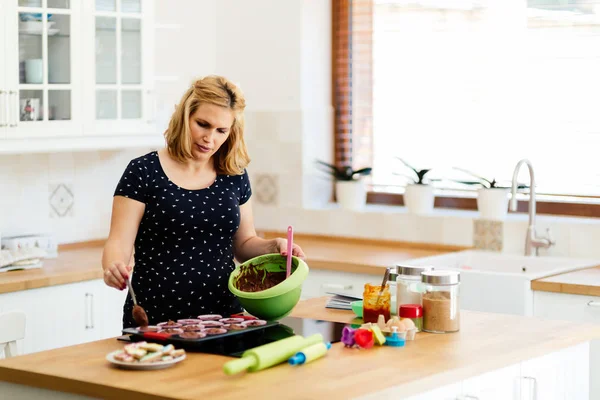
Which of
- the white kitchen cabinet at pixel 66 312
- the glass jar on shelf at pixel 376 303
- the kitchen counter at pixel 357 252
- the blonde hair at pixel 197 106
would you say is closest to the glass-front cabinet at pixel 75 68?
the white kitchen cabinet at pixel 66 312

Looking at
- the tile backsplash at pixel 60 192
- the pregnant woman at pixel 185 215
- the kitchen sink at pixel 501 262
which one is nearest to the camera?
the pregnant woman at pixel 185 215

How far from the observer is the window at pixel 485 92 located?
4.52 m

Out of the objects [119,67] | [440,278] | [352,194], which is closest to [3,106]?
[119,67]

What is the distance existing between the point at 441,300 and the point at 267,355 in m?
0.62

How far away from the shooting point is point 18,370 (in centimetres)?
232

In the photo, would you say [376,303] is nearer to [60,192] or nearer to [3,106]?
[3,106]

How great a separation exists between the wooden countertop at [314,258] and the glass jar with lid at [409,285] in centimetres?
140

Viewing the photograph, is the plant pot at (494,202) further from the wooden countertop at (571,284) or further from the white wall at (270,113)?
the wooden countertop at (571,284)

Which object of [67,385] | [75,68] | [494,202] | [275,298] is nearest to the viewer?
[67,385]

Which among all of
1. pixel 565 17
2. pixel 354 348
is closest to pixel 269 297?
pixel 354 348

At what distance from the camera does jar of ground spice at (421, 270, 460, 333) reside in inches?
106

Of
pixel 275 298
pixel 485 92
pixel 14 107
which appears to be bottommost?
pixel 275 298

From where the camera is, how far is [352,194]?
16.6 ft

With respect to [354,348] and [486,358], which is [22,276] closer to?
[354,348]
